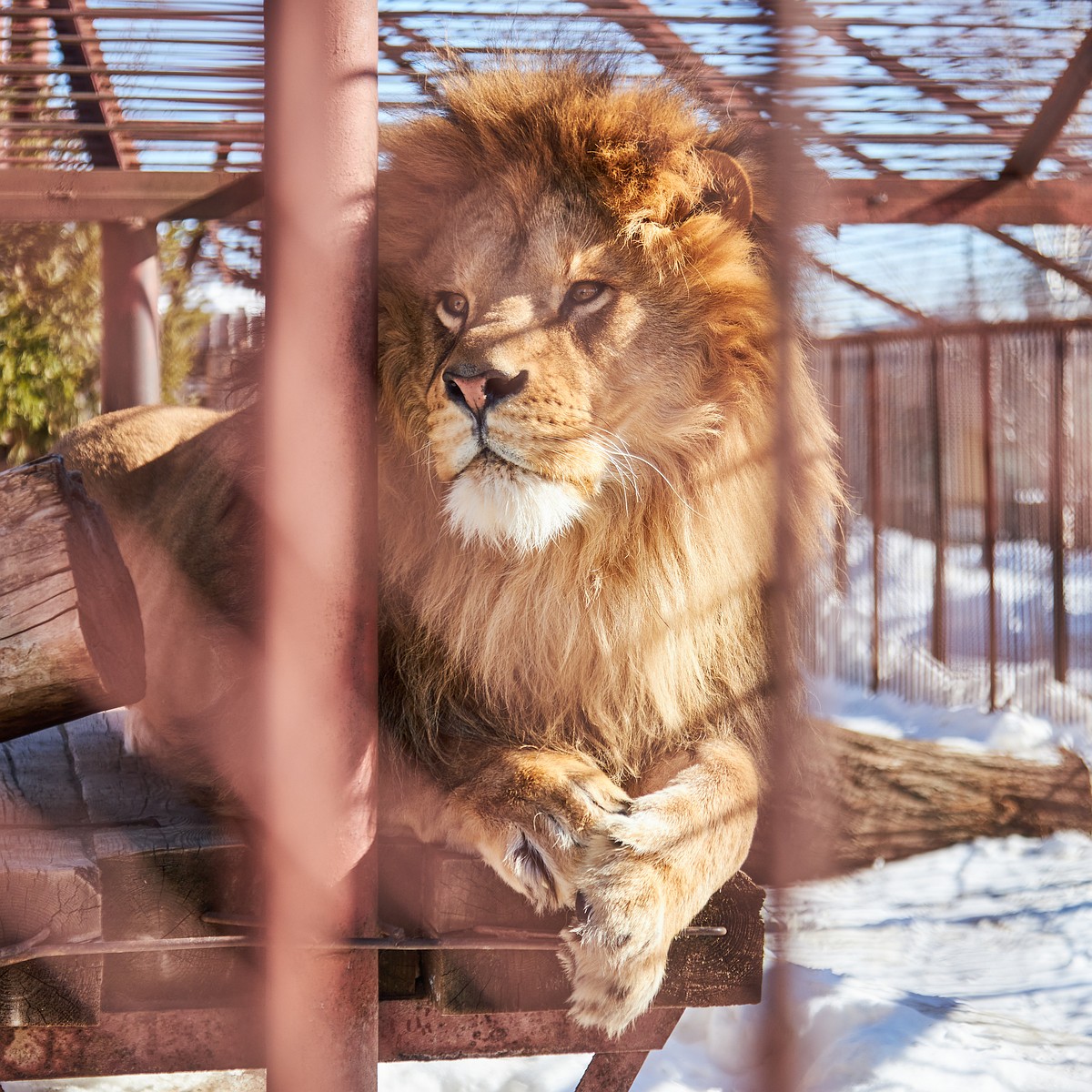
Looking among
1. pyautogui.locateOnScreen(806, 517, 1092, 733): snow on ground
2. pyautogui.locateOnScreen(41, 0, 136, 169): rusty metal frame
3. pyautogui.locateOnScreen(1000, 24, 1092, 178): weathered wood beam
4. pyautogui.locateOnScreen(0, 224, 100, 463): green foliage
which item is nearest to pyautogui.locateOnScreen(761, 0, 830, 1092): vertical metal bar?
pyautogui.locateOnScreen(1000, 24, 1092, 178): weathered wood beam

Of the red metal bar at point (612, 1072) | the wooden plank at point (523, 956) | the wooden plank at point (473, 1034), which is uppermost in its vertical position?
the wooden plank at point (523, 956)

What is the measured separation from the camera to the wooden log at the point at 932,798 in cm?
402

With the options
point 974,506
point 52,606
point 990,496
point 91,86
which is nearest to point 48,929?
point 52,606

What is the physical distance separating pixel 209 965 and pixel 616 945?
51 centimetres

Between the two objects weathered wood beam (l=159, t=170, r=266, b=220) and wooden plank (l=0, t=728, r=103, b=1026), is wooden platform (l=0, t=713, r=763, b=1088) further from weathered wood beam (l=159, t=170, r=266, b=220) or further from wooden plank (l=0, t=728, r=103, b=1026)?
weathered wood beam (l=159, t=170, r=266, b=220)

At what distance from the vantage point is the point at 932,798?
4105mm

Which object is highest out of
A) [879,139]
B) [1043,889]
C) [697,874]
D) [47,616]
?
[879,139]

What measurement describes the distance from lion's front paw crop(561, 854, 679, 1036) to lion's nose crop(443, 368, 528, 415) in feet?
1.98

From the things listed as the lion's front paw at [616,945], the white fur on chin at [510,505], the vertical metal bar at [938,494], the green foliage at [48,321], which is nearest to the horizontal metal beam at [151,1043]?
the lion's front paw at [616,945]

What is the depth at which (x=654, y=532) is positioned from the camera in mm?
1716

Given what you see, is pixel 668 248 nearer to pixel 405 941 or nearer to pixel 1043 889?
pixel 405 941

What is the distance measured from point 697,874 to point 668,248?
0.86m

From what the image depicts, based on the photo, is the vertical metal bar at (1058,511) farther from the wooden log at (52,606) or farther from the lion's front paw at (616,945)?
the wooden log at (52,606)

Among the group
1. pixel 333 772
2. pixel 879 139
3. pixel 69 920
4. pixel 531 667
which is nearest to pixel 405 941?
pixel 333 772
